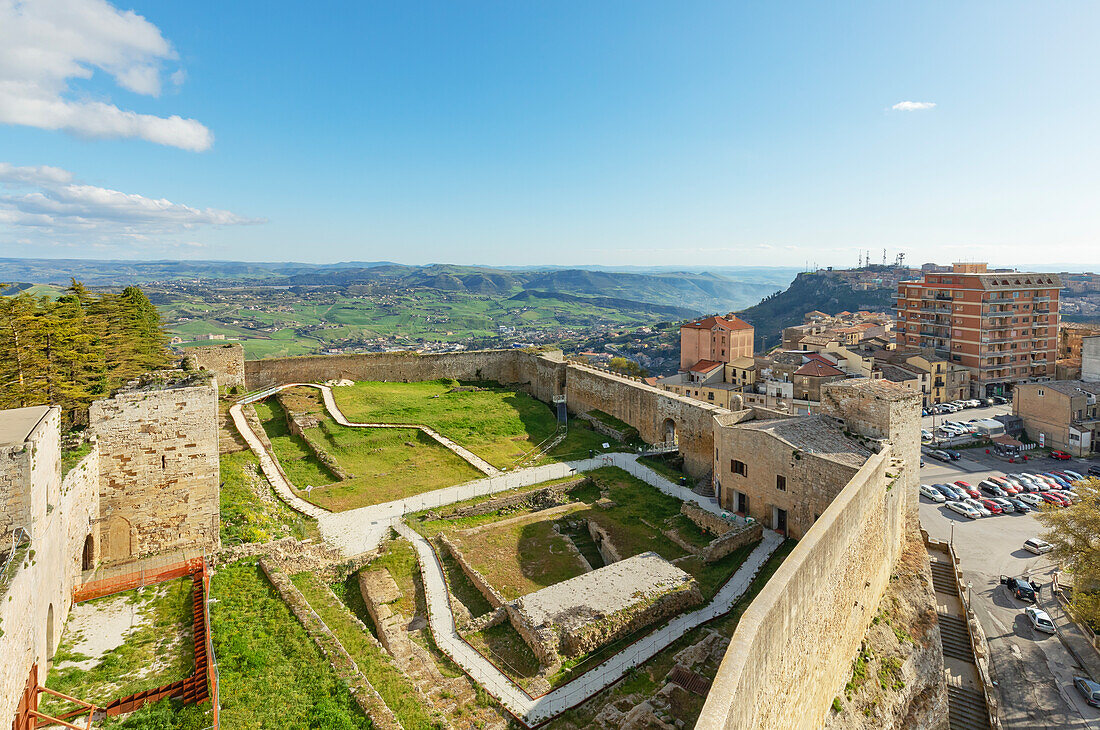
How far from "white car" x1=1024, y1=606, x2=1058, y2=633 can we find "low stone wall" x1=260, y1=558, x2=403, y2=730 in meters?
28.2

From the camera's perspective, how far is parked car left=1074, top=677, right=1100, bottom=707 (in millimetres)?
20391

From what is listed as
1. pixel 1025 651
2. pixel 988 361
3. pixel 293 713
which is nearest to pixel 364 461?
pixel 293 713

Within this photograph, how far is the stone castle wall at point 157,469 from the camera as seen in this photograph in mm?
14477

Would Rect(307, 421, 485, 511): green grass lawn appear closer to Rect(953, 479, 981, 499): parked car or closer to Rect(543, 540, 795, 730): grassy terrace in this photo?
Rect(543, 540, 795, 730): grassy terrace

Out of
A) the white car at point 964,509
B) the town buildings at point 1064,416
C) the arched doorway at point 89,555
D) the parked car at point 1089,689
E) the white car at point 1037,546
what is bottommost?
the parked car at point 1089,689

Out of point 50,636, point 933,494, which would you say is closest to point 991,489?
point 933,494

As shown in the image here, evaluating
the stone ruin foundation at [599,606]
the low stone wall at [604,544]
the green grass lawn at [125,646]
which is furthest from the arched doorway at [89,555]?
the low stone wall at [604,544]

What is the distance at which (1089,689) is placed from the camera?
68.0 feet

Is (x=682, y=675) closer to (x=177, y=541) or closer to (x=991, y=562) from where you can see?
(x=177, y=541)

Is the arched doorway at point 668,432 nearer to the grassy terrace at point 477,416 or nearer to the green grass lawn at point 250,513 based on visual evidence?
the grassy terrace at point 477,416

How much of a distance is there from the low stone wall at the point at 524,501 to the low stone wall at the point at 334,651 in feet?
22.5

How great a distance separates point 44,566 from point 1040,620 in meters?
34.5

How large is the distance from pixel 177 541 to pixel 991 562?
36.7 metres

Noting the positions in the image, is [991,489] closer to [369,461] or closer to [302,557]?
[369,461]
